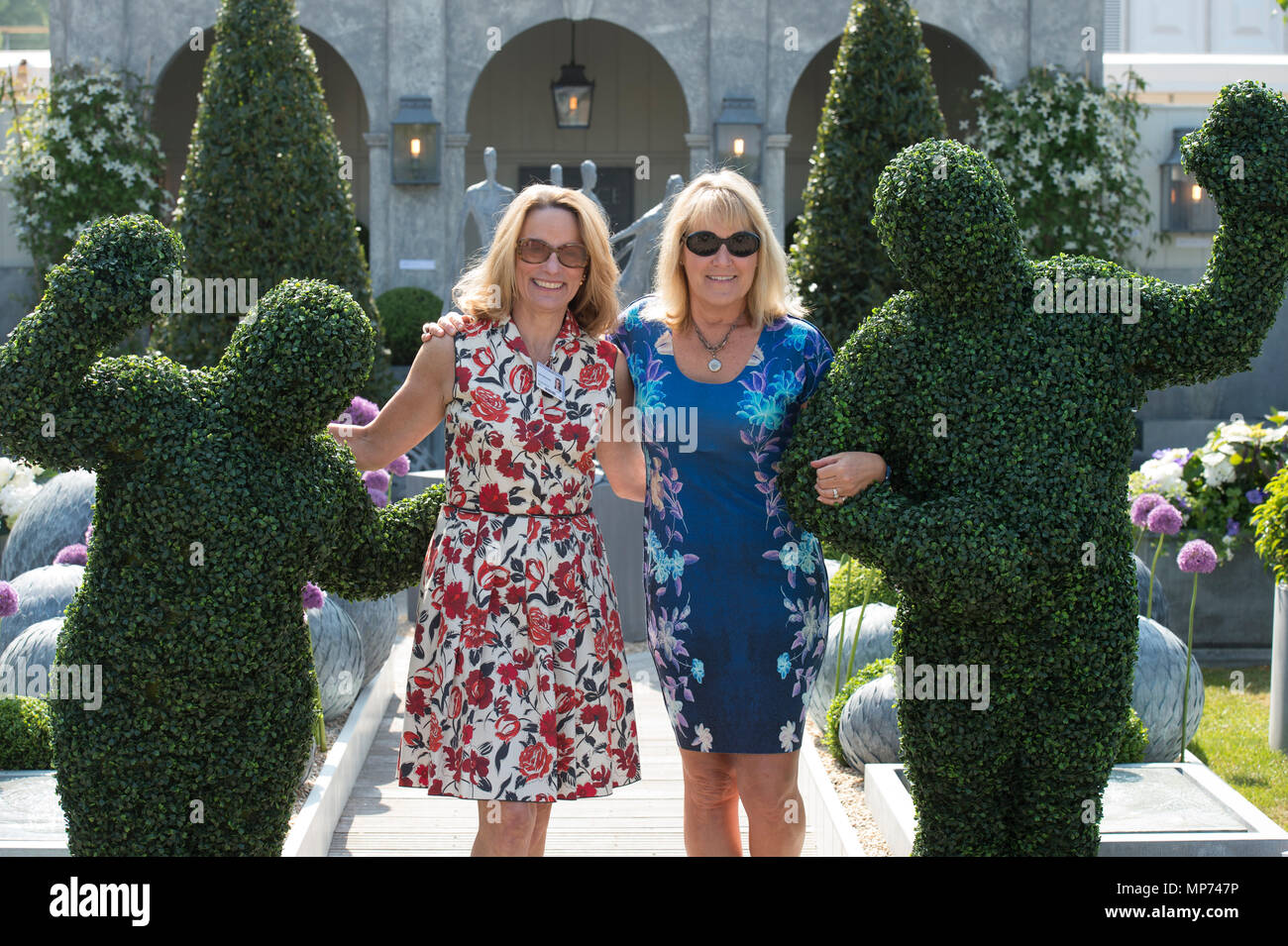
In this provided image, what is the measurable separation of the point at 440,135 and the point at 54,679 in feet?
30.3

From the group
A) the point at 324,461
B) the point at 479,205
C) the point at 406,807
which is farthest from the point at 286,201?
the point at 324,461

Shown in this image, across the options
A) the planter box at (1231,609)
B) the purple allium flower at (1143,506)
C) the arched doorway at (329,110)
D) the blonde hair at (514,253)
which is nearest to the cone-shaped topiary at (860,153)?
the planter box at (1231,609)

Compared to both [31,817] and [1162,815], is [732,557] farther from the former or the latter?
[31,817]

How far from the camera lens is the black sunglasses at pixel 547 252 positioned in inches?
119

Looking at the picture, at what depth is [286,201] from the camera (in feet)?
26.0

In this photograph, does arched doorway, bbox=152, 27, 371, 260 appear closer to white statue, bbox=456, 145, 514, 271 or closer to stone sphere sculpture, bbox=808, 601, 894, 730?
white statue, bbox=456, 145, 514, 271

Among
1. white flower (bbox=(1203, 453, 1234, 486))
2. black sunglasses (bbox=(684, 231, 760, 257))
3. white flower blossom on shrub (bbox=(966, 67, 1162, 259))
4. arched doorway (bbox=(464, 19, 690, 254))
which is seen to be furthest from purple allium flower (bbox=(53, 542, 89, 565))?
arched doorway (bbox=(464, 19, 690, 254))

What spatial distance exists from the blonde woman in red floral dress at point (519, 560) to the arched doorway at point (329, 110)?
1133 centimetres

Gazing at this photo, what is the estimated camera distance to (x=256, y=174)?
787cm

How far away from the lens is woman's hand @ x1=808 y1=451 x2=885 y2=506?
2.92 metres

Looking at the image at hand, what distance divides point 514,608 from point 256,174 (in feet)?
18.8

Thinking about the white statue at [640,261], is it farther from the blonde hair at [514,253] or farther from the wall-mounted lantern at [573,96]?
the blonde hair at [514,253]

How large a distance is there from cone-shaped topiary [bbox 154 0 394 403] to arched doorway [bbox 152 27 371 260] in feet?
19.6
